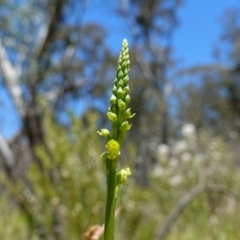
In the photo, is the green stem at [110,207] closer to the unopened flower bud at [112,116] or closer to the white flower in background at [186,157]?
the unopened flower bud at [112,116]

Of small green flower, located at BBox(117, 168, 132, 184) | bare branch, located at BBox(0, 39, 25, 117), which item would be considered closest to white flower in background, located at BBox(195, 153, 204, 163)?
bare branch, located at BBox(0, 39, 25, 117)

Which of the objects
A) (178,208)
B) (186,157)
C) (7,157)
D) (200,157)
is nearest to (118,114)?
(178,208)

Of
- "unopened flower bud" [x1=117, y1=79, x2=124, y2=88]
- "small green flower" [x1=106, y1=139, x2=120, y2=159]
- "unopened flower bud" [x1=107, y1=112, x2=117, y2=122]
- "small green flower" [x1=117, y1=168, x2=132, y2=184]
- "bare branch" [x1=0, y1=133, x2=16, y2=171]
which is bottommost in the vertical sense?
"small green flower" [x1=117, y1=168, x2=132, y2=184]

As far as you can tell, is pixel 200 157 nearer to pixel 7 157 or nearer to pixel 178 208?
pixel 7 157

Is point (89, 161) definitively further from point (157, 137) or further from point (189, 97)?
point (189, 97)

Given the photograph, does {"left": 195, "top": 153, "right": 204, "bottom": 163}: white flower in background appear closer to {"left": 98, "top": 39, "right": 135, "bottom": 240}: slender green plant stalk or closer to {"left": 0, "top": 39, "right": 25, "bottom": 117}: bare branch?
{"left": 0, "top": 39, "right": 25, "bottom": 117}: bare branch

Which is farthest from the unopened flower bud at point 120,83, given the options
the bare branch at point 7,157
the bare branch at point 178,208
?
the bare branch at point 7,157
